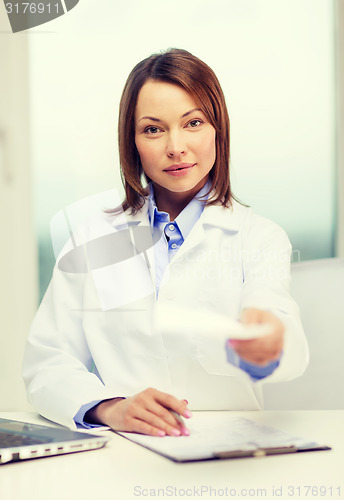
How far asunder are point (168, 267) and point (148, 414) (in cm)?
22

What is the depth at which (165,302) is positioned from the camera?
0.63 meters

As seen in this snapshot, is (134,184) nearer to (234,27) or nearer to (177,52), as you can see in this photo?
(177,52)

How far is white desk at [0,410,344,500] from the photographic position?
1.11ft

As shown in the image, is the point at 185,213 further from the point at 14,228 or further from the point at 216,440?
the point at 14,228

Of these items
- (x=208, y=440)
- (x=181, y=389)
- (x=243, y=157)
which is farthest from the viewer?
(x=243, y=157)

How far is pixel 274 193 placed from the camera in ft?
3.21

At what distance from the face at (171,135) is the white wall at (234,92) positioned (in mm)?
207

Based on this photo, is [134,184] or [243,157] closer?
[134,184]

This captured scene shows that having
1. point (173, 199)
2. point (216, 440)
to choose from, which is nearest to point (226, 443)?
point (216, 440)

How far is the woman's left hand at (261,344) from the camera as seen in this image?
1.21 ft

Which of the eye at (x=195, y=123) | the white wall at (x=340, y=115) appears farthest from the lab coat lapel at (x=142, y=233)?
the white wall at (x=340, y=115)

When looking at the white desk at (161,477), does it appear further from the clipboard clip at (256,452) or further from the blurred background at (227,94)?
the blurred background at (227,94)

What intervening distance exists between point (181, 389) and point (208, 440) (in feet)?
0.73

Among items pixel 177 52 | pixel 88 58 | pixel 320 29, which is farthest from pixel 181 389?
pixel 320 29
